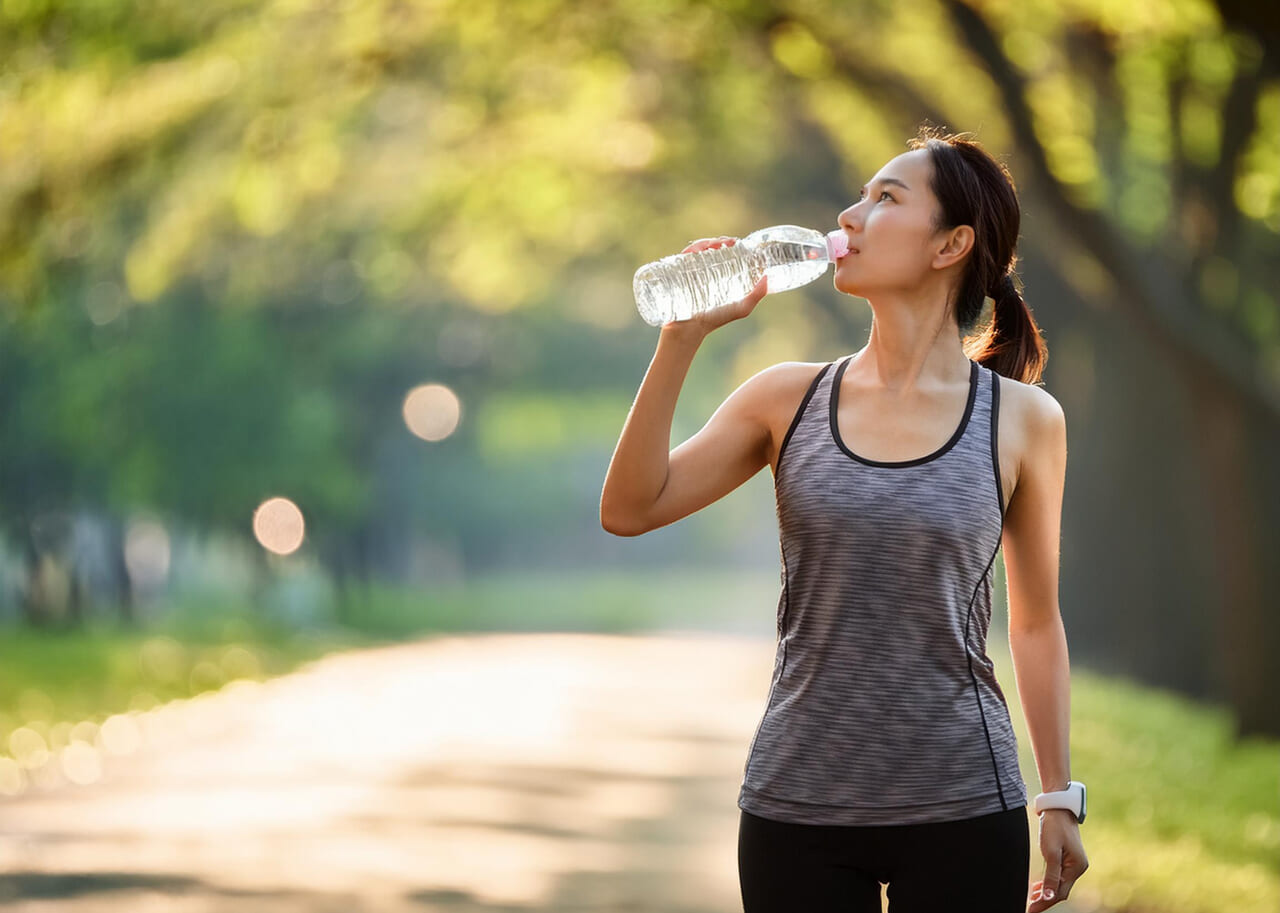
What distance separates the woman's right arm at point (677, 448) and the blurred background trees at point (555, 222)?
220 inches

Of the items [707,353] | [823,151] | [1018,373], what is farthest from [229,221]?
[707,353]

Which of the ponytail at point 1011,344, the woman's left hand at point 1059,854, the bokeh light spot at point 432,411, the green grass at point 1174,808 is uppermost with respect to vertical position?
the bokeh light spot at point 432,411

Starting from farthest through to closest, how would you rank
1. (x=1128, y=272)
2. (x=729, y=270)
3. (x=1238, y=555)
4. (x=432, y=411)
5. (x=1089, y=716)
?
(x=432, y=411) < (x=1089, y=716) < (x=1238, y=555) < (x=1128, y=272) < (x=729, y=270)

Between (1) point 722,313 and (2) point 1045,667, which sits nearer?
(1) point 722,313

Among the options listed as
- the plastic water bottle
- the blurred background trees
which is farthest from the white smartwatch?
the blurred background trees

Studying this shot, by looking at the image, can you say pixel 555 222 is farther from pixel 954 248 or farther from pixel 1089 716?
pixel 954 248

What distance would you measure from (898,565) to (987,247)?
688 mm

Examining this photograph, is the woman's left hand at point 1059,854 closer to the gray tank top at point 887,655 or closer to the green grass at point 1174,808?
the gray tank top at point 887,655

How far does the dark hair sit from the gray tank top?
468mm

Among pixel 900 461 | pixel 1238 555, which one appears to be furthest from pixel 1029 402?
pixel 1238 555

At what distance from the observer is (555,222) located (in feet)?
80.8

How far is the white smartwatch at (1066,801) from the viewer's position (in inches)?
142

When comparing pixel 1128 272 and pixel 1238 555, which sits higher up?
pixel 1128 272

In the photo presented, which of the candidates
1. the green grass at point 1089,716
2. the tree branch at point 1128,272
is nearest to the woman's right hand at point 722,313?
the green grass at point 1089,716
